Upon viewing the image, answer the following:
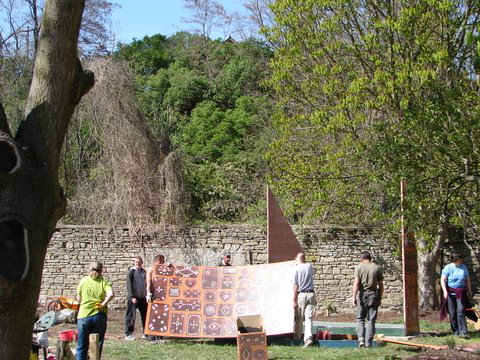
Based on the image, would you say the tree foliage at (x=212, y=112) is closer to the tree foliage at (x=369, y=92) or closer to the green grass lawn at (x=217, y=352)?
the tree foliage at (x=369, y=92)

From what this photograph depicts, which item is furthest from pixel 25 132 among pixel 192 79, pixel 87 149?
pixel 192 79

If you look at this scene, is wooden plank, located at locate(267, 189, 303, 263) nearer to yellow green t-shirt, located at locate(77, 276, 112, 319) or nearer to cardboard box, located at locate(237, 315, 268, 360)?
cardboard box, located at locate(237, 315, 268, 360)

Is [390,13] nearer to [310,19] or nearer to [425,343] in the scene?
[310,19]

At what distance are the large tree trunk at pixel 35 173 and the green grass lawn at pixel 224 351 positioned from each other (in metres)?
5.17

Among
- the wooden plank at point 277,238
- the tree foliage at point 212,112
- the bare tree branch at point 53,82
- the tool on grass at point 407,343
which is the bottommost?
the tool on grass at point 407,343

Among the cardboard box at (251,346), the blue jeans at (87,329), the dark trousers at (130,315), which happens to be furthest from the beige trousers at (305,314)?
the blue jeans at (87,329)

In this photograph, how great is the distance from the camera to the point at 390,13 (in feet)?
52.4

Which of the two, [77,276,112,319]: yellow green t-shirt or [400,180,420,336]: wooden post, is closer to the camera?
[77,276,112,319]: yellow green t-shirt

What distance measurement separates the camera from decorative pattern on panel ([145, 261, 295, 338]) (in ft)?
40.4

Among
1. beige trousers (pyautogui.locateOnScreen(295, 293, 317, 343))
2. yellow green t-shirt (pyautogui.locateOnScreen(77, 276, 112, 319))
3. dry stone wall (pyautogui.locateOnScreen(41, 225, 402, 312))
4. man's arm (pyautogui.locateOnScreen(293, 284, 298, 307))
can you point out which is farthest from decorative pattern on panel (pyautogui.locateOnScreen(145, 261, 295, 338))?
dry stone wall (pyautogui.locateOnScreen(41, 225, 402, 312))

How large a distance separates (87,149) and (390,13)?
1031cm

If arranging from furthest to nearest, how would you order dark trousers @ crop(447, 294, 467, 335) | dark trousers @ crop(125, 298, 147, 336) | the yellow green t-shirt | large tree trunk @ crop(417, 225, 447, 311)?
large tree trunk @ crop(417, 225, 447, 311) < dark trousers @ crop(125, 298, 147, 336) < dark trousers @ crop(447, 294, 467, 335) < the yellow green t-shirt

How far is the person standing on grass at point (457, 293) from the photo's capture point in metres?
12.8

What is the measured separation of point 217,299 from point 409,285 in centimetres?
378
